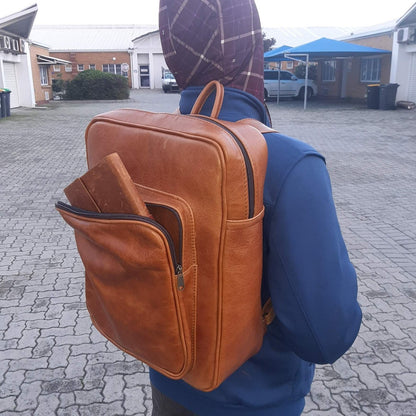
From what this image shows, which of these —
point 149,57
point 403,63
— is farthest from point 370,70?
point 149,57

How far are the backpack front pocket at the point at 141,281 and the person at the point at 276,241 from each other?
218 millimetres

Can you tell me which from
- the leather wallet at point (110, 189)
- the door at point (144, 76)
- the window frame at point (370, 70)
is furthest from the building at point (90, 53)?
the leather wallet at point (110, 189)

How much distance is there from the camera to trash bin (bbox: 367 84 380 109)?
69.6 feet

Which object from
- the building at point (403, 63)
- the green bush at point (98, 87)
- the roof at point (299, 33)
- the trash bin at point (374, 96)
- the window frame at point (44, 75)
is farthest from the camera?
the roof at point (299, 33)

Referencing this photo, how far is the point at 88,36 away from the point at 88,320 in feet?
156

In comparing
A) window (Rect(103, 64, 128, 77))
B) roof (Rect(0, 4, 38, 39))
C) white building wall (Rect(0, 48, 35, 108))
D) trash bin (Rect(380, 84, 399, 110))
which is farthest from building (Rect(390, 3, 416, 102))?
window (Rect(103, 64, 128, 77))

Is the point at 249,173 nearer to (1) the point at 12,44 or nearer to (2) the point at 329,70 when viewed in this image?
(1) the point at 12,44

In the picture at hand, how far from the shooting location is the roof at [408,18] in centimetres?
→ 1890

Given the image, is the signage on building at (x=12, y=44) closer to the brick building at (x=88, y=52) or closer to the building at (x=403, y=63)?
the building at (x=403, y=63)

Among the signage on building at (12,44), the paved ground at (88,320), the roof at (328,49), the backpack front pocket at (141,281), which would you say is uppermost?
the signage on building at (12,44)

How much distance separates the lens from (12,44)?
22062 millimetres

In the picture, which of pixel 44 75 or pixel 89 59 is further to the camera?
pixel 89 59

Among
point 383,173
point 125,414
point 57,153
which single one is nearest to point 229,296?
point 125,414

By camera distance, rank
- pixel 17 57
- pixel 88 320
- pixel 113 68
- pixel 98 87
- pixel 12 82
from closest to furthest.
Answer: pixel 88 320 < pixel 12 82 < pixel 17 57 < pixel 98 87 < pixel 113 68
